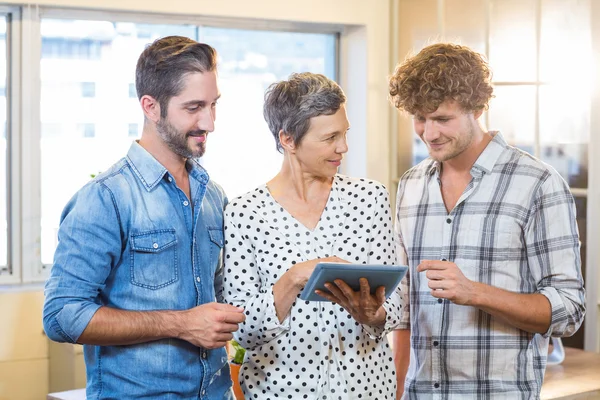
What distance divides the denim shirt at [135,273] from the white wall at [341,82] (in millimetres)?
2177

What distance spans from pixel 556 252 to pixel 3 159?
2904mm

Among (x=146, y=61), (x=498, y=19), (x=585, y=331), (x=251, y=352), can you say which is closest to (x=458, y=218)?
(x=251, y=352)

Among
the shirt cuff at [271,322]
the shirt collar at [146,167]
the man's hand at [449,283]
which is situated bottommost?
the shirt cuff at [271,322]

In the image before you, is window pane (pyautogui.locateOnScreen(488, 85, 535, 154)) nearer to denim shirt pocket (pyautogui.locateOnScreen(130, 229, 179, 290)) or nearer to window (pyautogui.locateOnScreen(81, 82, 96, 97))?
window (pyautogui.locateOnScreen(81, 82, 96, 97))

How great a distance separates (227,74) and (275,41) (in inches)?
13.3

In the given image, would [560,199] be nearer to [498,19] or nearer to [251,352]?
[251,352]

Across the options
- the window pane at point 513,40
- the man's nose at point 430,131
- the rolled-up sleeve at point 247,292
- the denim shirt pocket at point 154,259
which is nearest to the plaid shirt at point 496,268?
the man's nose at point 430,131

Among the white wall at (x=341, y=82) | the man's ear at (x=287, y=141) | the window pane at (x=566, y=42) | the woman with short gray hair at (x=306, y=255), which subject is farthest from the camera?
the white wall at (x=341, y=82)

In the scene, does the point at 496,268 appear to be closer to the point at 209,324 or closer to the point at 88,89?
the point at 209,324

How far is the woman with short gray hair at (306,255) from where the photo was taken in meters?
1.94

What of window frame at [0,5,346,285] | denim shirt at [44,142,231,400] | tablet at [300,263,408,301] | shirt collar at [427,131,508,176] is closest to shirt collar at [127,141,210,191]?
denim shirt at [44,142,231,400]

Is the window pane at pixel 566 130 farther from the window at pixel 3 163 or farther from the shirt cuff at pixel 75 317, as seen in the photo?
the shirt cuff at pixel 75 317

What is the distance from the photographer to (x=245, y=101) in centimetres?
475

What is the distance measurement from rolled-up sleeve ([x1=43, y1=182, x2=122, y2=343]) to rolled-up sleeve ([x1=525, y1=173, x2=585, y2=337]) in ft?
2.95
